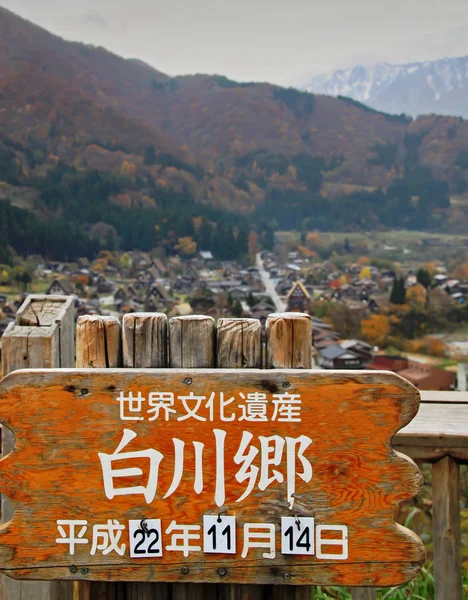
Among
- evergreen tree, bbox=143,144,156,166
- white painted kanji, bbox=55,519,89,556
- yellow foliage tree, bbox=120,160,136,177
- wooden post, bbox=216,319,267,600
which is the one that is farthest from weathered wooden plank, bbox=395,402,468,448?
evergreen tree, bbox=143,144,156,166

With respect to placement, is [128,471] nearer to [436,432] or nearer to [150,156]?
[436,432]

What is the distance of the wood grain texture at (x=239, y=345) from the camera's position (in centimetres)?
109

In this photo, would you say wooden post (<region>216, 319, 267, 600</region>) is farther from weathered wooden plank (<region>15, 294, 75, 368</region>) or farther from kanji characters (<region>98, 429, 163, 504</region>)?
weathered wooden plank (<region>15, 294, 75, 368</region>)

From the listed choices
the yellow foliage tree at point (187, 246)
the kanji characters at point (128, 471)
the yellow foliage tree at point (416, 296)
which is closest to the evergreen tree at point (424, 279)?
the yellow foliage tree at point (416, 296)

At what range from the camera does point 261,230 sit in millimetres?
31719

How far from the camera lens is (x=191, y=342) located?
1098 millimetres

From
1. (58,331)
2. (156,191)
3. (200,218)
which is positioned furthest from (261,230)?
(58,331)

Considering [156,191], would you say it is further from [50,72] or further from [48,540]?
[48,540]

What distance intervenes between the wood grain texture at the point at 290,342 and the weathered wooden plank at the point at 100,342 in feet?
0.94

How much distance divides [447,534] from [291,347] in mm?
568

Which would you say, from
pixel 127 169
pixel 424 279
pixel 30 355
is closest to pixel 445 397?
pixel 30 355

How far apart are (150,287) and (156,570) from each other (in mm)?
19350

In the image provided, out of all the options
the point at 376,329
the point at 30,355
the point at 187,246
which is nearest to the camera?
the point at 30,355

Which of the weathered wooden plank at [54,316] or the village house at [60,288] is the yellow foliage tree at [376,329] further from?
the weathered wooden plank at [54,316]
